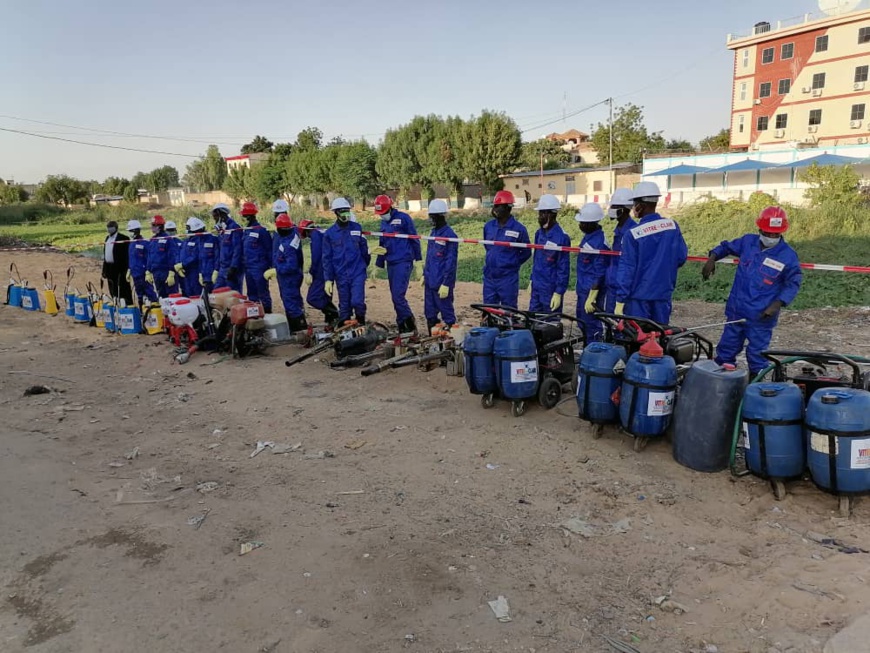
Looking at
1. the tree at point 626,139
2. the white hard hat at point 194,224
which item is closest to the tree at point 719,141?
the tree at point 626,139

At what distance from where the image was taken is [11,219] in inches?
2034

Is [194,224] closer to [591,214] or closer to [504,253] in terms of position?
[504,253]

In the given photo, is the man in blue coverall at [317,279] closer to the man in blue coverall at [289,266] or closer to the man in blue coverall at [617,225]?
the man in blue coverall at [289,266]

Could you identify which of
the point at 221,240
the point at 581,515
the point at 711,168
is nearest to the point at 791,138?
the point at 711,168

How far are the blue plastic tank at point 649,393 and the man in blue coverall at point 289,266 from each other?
19.3ft

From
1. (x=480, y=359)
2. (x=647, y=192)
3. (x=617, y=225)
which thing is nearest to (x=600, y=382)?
(x=480, y=359)

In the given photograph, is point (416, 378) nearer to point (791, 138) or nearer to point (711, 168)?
point (711, 168)

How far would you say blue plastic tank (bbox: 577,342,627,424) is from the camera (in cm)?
462

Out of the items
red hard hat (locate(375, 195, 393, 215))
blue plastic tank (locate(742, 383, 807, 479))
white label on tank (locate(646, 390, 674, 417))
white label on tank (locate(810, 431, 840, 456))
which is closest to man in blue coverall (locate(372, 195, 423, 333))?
red hard hat (locate(375, 195, 393, 215))

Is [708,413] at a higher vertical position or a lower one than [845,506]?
higher

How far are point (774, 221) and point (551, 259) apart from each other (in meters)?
2.44

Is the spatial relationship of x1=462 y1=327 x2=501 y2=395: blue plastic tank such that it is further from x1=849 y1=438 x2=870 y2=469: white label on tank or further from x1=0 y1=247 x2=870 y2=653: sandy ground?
x1=849 y1=438 x2=870 y2=469: white label on tank

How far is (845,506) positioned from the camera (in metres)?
3.59

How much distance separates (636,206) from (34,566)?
527 centimetres
